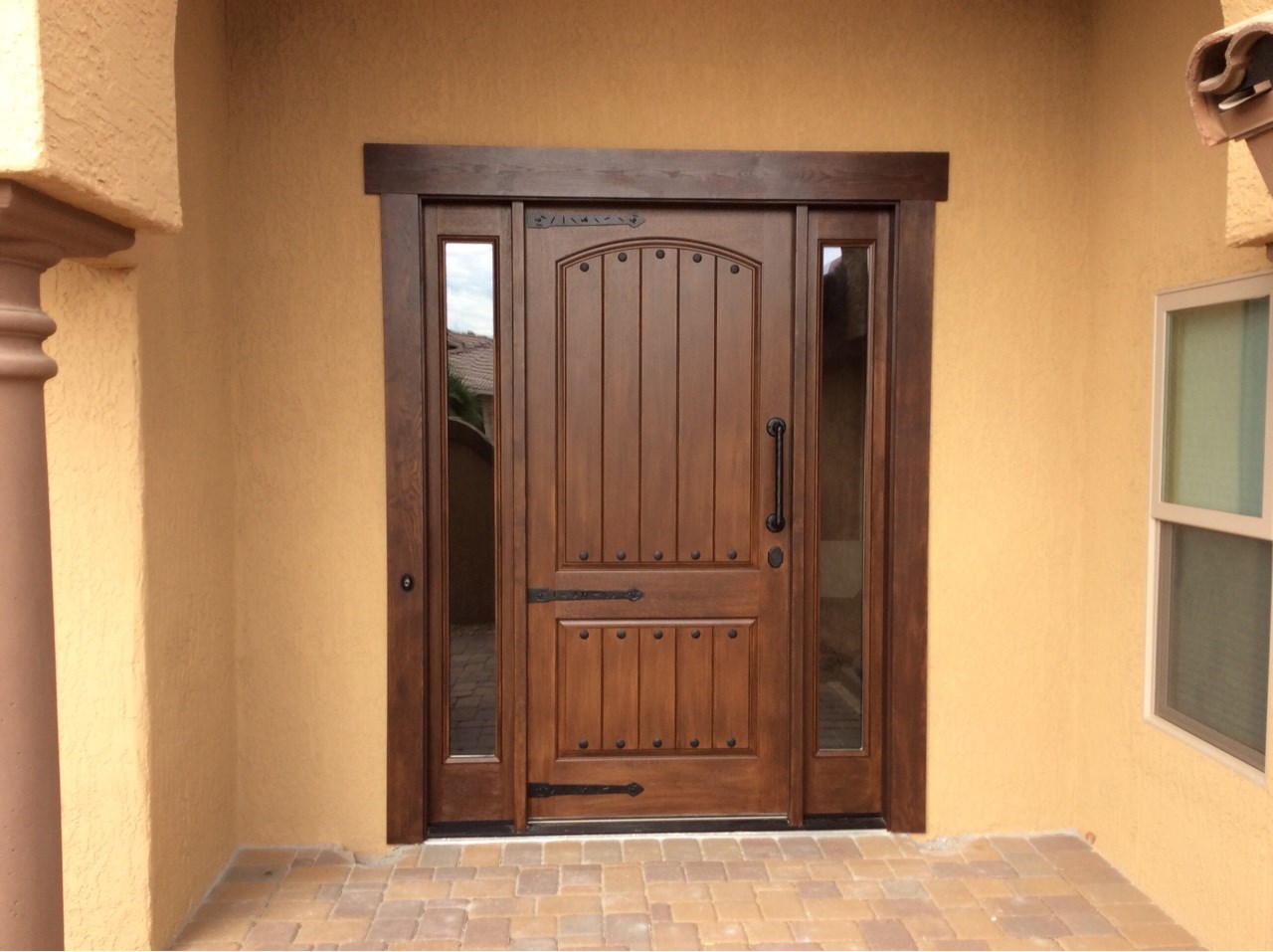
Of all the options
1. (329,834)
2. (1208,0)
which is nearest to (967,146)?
(1208,0)

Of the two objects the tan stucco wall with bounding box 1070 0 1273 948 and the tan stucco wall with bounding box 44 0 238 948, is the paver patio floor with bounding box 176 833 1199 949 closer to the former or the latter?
the tan stucco wall with bounding box 1070 0 1273 948

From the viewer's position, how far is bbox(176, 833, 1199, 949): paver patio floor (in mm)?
3113

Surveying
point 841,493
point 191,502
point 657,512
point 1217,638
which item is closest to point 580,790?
point 657,512

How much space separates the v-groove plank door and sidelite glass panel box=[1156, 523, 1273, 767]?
1357 millimetres

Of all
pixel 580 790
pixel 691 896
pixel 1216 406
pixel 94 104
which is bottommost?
pixel 691 896

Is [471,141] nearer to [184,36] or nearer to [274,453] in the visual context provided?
[184,36]

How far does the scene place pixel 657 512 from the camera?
384cm

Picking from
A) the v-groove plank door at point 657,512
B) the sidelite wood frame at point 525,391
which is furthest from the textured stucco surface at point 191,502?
the v-groove plank door at point 657,512

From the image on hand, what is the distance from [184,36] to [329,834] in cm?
289

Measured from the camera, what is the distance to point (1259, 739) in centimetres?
297

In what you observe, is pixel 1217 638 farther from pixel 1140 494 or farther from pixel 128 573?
pixel 128 573

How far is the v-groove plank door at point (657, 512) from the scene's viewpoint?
3797 millimetres

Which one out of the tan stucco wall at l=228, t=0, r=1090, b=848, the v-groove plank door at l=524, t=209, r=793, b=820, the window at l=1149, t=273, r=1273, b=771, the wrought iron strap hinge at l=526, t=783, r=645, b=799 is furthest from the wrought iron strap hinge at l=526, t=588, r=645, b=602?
the window at l=1149, t=273, r=1273, b=771

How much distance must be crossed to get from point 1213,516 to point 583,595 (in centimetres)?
221
